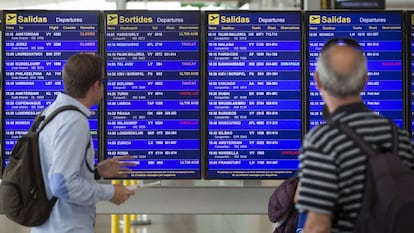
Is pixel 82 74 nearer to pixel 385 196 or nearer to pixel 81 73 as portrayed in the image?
pixel 81 73

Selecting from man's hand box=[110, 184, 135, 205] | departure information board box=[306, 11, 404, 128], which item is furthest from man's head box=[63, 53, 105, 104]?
departure information board box=[306, 11, 404, 128]

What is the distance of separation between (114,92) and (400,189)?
8.26ft

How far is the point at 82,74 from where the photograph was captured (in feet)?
9.27

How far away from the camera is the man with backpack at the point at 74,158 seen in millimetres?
2717

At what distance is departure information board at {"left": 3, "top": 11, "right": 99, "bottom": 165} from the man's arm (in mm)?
2515

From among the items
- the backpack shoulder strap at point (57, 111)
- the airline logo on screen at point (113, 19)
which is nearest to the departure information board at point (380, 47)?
the airline logo on screen at point (113, 19)

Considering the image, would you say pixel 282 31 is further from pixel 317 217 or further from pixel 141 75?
pixel 317 217

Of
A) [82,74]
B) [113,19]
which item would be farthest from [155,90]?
[82,74]

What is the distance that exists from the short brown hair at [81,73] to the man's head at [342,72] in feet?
3.57

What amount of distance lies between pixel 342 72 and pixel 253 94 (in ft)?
6.96

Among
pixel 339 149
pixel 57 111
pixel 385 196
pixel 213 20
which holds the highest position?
pixel 213 20

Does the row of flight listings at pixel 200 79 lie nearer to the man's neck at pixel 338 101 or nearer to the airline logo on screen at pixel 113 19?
the airline logo on screen at pixel 113 19

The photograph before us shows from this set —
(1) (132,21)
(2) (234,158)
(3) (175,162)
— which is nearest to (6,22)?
(1) (132,21)

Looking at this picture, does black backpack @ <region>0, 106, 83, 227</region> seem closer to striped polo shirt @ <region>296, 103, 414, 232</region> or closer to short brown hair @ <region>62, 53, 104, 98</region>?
short brown hair @ <region>62, 53, 104, 98</region>
